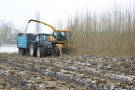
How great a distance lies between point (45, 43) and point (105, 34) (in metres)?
3.90

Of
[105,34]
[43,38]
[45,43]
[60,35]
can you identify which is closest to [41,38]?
[43,38]

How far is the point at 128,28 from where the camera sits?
8555 mm

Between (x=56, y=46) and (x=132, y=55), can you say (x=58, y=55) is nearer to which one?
(x=56, y=46)

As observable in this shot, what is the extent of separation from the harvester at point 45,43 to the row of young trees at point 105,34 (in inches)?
31.3

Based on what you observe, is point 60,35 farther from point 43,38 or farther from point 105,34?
point 105,34

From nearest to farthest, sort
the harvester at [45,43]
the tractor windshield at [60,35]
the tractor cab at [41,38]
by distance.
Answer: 1. the harvester at [45,43]
2. the tractor cab at [41,38]
3. the tractor windshield at [60,35]

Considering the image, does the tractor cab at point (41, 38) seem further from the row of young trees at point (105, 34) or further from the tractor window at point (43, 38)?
the row of young trees at point (105, 34)

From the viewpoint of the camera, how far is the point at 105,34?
955cm

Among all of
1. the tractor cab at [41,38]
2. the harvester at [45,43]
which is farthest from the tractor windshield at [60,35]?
the tractor cab at [41,38]

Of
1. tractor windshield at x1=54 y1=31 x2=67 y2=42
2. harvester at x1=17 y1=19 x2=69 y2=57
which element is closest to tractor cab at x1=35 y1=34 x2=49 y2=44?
harvester at x1=17 y1=19 x2=69 y2=57

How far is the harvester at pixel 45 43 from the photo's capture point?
36.4ft

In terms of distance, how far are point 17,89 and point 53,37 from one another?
847cm

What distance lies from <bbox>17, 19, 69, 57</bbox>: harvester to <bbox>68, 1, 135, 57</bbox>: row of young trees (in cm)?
80

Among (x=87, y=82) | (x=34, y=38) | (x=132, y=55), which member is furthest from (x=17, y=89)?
(x=34, y=38)
